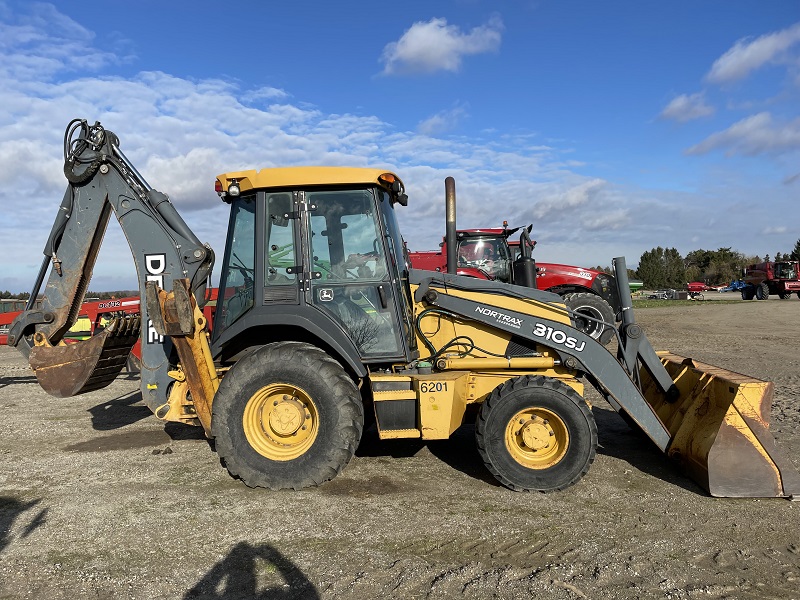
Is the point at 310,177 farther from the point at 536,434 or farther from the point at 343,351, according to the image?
the point at 536,434

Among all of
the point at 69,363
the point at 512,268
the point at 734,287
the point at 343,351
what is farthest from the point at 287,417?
the point at 734,287

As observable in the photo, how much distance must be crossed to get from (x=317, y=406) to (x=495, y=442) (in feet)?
4.66

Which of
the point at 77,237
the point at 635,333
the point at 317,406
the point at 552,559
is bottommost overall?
the point at 552,559

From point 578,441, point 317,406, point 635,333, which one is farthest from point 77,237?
point 635,333

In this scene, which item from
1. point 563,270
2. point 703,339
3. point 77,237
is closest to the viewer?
point 77,237

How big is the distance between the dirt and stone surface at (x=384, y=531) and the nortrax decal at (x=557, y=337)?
1.10m

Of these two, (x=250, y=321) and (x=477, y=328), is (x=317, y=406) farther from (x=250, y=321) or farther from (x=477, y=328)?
(x=477, y=328)

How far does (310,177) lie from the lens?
4.87m

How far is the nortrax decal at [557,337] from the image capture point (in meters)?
5.02

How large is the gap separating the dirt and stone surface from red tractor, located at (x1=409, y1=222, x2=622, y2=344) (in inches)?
235

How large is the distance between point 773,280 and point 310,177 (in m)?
35.4

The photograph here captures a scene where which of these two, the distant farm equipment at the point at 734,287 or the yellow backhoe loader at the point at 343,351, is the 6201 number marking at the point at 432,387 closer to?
the yellow backhoe loader at the point at 343,351

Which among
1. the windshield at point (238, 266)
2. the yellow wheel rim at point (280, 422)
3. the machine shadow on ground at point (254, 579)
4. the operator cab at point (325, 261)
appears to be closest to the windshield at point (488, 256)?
the operator cab at point (325, 261)

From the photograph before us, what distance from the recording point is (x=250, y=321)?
193 inches
